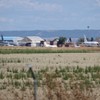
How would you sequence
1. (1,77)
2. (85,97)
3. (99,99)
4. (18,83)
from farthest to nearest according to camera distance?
(1,77) < (18,83) < (99,99) < (85,97)

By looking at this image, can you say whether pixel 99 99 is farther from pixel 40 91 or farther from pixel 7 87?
pixel 7 87

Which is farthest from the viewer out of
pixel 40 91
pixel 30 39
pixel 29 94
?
pixel 30 39

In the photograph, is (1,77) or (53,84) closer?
(53,84)

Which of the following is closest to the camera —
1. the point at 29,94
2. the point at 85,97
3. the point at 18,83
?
the point at 85,97

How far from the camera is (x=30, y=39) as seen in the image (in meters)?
159

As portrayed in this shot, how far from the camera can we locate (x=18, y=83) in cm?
1722

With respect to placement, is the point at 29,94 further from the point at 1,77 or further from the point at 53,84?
the point at 1,77

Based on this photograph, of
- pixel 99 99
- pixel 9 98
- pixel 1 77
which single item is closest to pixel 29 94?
pixel 9 98

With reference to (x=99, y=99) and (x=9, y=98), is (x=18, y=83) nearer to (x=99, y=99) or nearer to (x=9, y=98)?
(x=9, y=98)

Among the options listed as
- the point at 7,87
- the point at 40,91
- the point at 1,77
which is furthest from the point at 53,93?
the point at 1,77

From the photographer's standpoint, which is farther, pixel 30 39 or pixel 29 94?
pixel 30 39

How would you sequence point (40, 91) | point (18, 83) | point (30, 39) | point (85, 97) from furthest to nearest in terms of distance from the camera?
1. point (30, 39)
2. point (18, 83)
3. point (40, 91)
4. point (85, 97)

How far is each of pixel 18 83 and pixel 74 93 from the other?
668 centimetres

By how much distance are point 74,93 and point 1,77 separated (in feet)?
30.9
